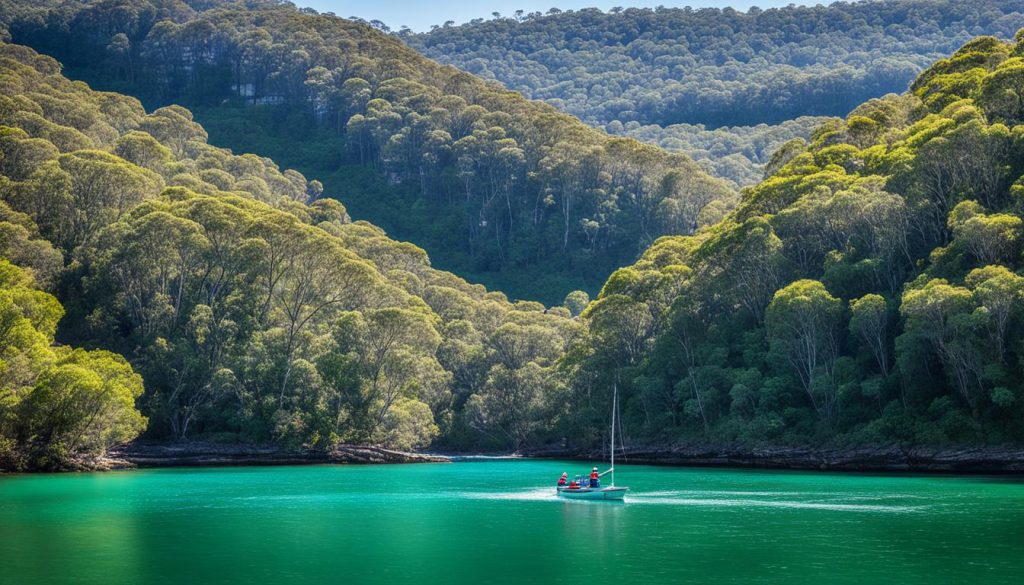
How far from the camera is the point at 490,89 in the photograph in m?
168

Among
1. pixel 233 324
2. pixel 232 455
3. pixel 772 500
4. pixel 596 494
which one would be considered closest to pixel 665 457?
pixel 232 455

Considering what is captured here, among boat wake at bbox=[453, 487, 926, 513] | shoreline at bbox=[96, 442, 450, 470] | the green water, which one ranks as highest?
shoreline at bbox=[96, 442, 450, 470]

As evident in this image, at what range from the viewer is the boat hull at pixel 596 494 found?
157 ft

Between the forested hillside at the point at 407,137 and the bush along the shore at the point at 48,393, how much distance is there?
72.6 m

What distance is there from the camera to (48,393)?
6150 cm

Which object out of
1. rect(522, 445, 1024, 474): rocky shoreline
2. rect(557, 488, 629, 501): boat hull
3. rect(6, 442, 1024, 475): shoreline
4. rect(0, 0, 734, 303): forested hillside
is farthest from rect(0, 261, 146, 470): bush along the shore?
rect(0, 0, 734, 303): forested hillside

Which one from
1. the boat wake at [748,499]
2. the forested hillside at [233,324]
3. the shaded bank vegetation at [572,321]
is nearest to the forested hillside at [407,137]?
the shaded bank vegetation at [572,321]

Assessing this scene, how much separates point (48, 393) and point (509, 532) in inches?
1450

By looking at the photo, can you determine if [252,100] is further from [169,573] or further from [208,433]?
[169,573]

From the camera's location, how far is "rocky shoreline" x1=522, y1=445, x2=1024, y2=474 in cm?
5844

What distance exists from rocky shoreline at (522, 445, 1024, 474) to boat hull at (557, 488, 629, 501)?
22.7m

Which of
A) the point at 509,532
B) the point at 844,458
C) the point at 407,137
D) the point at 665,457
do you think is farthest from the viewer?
the point at 407,137

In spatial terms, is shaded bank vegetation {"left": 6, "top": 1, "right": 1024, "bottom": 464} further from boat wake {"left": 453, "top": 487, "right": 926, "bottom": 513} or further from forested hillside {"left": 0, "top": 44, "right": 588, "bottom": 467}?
boat wake {"left": 453, "top": 487, "right": 926, "bottom": 513}

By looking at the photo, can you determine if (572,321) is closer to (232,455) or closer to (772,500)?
(232,455)
